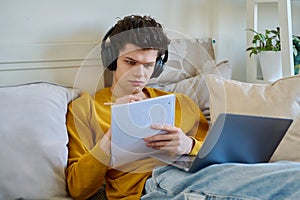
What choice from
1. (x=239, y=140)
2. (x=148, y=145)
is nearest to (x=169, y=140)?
(x=148, y=145)

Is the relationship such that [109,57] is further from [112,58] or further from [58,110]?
[58,110]

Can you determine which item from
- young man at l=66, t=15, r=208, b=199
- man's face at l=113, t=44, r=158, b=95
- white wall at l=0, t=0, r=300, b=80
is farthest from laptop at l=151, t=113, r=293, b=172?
white wall at l=0, t=0, r=300, b=80

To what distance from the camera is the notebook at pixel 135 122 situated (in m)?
1.03

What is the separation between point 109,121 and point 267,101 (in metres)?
0.50

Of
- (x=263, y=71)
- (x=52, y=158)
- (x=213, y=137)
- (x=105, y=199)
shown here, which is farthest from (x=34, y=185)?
(x=263, y=71)

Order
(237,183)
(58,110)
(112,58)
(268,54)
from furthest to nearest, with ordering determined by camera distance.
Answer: (268,54), (112,58), (58,110), (237,183)

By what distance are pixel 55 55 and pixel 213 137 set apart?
2.45ft

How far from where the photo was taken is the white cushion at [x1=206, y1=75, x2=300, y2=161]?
4.15 ft

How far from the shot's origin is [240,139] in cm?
105

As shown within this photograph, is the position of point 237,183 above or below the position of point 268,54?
below

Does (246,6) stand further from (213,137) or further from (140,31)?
(213,137)

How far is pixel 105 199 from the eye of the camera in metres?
1.24

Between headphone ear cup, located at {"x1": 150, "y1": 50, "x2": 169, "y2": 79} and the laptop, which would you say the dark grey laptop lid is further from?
headphone ear cup, located at {"x1": 150, "y1": 50, "x2": 169, "y2": 79}

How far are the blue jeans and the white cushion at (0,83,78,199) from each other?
285mm
